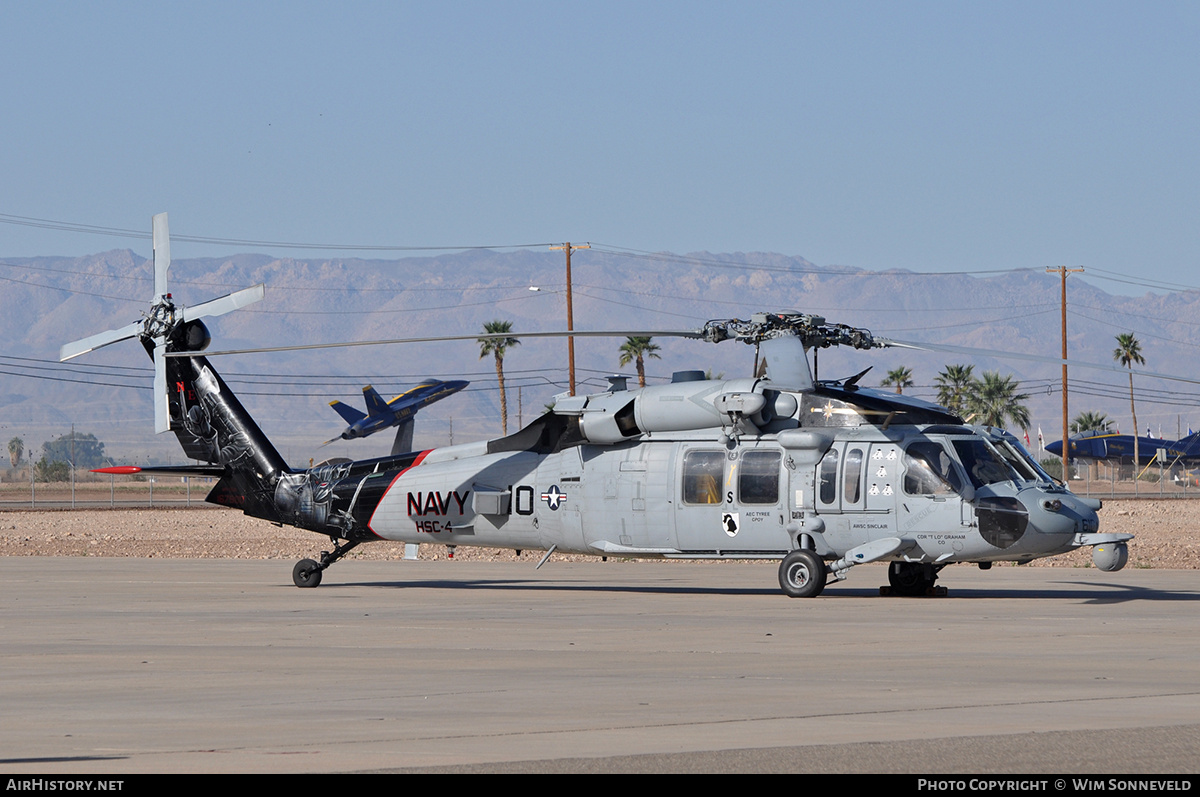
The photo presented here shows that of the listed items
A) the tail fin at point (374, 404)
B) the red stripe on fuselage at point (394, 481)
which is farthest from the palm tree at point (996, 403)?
the red stripe on fuselage at point (394, 481)

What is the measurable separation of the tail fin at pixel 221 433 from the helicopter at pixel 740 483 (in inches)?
27.5

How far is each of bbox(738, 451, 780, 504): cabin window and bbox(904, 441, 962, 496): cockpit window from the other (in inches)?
79.2

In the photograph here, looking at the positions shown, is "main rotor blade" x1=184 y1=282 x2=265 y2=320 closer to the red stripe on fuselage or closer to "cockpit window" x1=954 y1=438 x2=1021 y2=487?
the red stripe on fuselage

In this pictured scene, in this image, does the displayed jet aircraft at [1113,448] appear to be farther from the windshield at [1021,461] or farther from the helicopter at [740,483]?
the windshield at [1021,461]

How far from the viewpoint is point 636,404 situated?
24.0 m

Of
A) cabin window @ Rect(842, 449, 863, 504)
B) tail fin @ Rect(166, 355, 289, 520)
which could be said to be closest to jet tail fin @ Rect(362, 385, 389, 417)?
tail fin @ Rect(166, 355, 289, 520)

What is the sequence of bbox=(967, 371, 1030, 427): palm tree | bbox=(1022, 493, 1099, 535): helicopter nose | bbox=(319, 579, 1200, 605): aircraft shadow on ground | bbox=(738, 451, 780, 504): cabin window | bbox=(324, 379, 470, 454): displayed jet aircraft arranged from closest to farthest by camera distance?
bbox=(1022, 493, 1099, 535): helicopter nose → bbox=(738, 451, 780, 504): cabin window → bbox=(319, 579, 1200, 605): aircraft shadow on ground → bbox=(324, 379, 470, 454): displayed jet aircraft → bbox=(967, 371, 1030, 427): palm tree

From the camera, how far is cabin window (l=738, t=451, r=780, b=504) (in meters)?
23.0

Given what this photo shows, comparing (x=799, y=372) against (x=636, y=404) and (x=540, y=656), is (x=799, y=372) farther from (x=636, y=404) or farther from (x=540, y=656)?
(x=540, y=656)

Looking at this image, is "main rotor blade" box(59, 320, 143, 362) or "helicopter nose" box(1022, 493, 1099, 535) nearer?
"helicopter nose" box(1022, 493, 1099, 535)

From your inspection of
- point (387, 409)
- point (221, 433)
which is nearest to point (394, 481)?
point (221, 433)

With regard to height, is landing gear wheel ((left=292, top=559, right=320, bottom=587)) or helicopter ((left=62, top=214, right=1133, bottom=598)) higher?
helicopter ((left=62, top=214, right=1133, bottom=598))

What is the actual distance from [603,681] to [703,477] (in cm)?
1058
